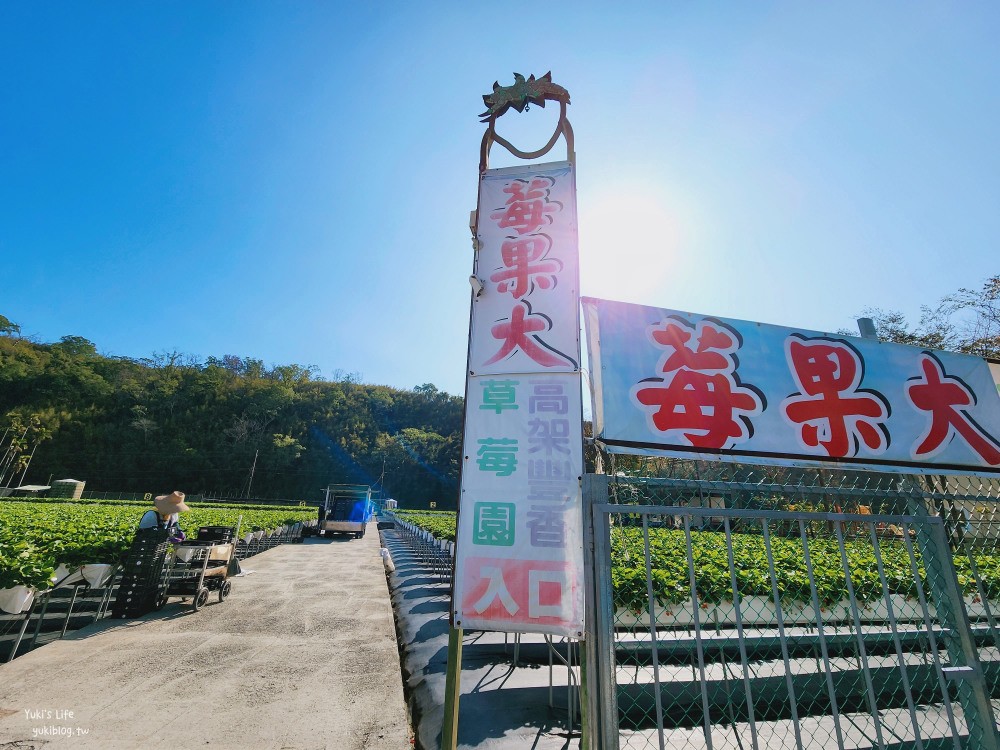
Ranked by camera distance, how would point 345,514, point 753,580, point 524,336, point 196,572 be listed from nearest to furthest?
point 524,336
point 753,580
point 196,572
point 345,514

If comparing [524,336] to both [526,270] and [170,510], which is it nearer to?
[526,270]

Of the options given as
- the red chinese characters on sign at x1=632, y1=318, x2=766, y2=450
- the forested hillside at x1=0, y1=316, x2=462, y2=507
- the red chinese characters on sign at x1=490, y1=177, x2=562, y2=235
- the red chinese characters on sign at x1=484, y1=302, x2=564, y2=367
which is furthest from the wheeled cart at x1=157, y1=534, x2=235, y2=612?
the forested hillside at x1=0, y1=316, x2=462, y2=507

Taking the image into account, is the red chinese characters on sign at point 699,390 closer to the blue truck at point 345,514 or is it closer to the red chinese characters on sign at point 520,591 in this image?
the red chinese characters on sign at point 520,591

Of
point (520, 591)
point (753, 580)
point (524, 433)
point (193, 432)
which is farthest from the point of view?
point (193, 432)

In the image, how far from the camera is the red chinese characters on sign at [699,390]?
303cm

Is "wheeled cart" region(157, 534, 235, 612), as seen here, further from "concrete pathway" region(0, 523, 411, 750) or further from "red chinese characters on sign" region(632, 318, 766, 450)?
"red chinese characters on sign" region(632, 318, 766, 450)

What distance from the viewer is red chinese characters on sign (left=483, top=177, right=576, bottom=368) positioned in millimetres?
2990

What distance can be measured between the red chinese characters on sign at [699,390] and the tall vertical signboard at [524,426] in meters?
0.70

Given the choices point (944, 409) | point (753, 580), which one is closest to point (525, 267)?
point (944, 409)

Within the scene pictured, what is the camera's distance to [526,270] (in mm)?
3211

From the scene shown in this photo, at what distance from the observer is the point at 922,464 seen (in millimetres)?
3375

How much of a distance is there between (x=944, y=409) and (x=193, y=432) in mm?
83472

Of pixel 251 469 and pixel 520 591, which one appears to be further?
pixel 251 469

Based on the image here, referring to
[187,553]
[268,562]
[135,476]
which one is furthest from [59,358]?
[187,553]
